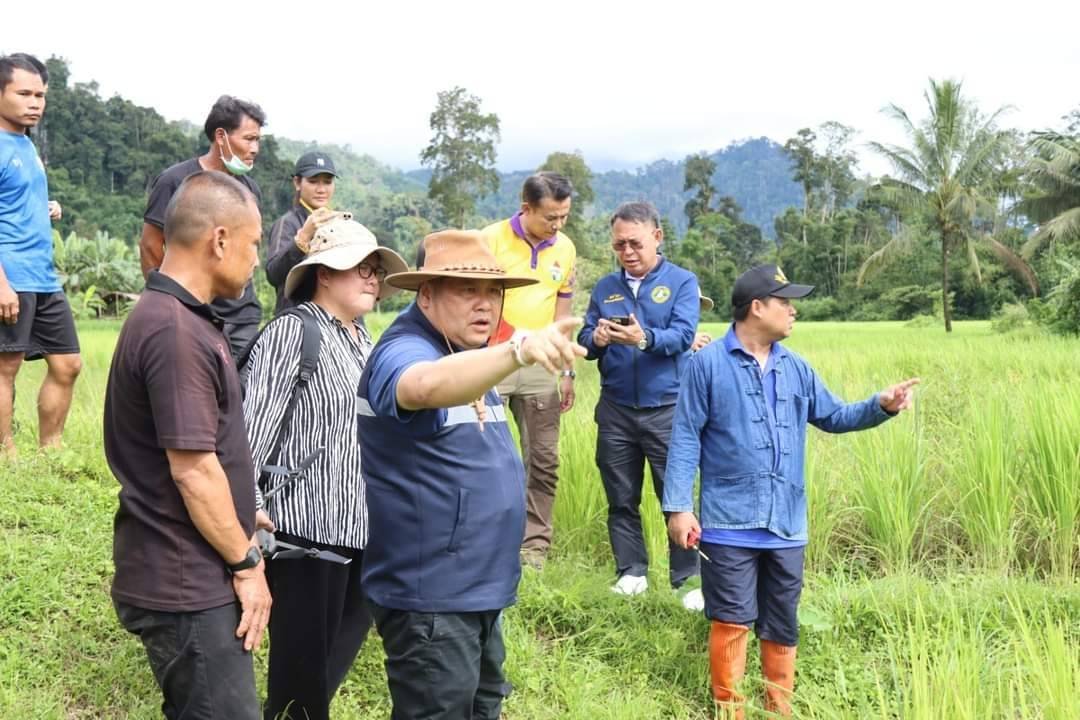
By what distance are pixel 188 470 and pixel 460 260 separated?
2.57 ft

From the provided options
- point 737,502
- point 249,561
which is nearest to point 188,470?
point 249,561

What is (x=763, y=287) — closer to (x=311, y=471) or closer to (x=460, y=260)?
(x=460, y=260)

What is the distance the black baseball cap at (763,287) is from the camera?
3.35 metres

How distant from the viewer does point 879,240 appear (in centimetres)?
4603

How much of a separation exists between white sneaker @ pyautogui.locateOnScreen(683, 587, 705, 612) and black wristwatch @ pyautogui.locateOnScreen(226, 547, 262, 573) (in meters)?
2.36

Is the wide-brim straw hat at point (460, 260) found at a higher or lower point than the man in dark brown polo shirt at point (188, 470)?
higher

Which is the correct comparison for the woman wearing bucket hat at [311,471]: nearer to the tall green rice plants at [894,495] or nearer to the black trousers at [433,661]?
the black trousers at [433,661]

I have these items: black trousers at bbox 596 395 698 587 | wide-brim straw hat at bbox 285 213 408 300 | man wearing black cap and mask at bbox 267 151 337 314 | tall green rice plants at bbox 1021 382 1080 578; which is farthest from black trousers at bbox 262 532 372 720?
tall green rice plants at bbox 1021 382 1080 578

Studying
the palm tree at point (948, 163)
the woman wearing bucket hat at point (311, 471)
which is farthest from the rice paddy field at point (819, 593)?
the palm tree at point (948, 163)

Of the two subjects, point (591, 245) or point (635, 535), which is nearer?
point (635, 535)

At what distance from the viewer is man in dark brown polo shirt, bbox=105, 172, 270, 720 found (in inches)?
81.3

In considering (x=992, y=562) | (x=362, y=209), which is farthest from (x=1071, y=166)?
(x=362, y=209)

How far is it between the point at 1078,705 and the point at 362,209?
7063cm

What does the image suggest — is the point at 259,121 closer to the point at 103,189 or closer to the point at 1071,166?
the point at 1071,166
